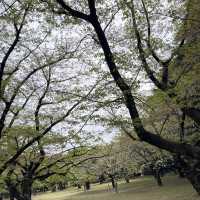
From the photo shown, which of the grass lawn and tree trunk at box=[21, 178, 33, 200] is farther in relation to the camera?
the grass lawn

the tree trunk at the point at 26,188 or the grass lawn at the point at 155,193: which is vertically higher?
the grass lawn at the point at 155,193

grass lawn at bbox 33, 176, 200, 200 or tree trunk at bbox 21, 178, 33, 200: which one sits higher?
grass lawn at bbox 33, 176, 200, 200

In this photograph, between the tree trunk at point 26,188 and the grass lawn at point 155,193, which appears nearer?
the tree trunk at point 26,188

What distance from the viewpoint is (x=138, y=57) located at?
40.0ft

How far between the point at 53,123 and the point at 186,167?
25.4ft

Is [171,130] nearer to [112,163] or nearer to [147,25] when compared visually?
[147,25]

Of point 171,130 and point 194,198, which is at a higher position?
point 171,130

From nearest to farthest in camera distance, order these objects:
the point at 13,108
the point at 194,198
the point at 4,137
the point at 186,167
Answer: the point at 4,137 < the point at 13,108 < the point at 186,167 < the point at 194,198

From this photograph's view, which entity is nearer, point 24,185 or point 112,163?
point 24,185

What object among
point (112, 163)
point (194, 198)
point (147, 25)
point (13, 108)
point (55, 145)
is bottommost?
point (194, 198)

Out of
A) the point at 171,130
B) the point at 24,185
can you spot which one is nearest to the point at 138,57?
the point at 24,185

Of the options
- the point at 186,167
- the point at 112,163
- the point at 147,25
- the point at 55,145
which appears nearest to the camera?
the point at 147,25

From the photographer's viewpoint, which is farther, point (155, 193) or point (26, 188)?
point (155, 193)

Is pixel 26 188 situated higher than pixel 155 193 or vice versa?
pixel 155 193
